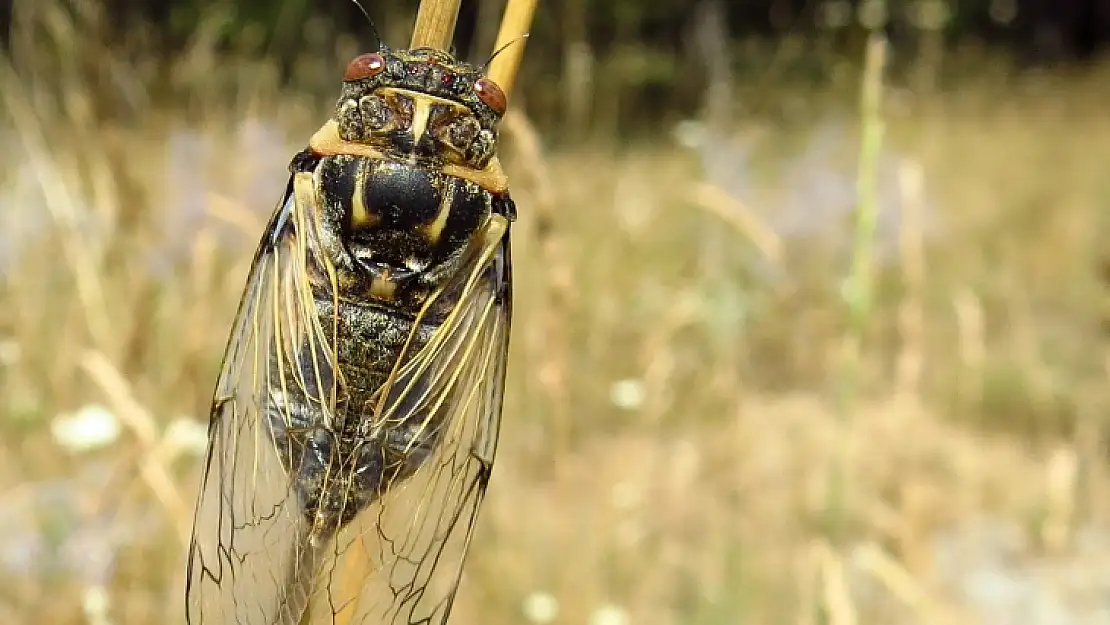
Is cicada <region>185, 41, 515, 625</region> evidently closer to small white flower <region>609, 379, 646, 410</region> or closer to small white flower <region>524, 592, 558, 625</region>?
small white flower <region>524, 592, 558, 625</region>

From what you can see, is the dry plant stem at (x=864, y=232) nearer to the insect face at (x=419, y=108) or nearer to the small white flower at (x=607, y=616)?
the insect face at (x=419, y=108)

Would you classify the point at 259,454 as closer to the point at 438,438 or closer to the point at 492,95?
the point at 438,438

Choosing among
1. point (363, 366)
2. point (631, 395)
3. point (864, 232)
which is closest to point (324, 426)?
point (363, 366)

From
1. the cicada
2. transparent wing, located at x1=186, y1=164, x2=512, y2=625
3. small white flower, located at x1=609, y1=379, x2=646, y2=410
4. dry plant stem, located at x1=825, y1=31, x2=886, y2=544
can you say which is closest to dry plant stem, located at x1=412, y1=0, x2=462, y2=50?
the cicada

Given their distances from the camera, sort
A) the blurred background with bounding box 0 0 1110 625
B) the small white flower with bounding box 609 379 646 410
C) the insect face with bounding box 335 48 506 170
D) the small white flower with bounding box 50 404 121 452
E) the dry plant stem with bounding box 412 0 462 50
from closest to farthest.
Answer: the dry plant stem with bounding box 412 0 462 50
the insect face with bounding box 335 48 506 170
the blurred background with bounding box 0 0 1110 625
the small white flower with bounding box 50 404 121 452
the small white flower with bounding box 609 379 646 410

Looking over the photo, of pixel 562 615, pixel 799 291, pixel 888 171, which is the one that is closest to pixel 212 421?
pixel 562 615

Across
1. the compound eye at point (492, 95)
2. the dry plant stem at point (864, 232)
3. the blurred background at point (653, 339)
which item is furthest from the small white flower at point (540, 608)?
the compound eye at point (492, 95)
